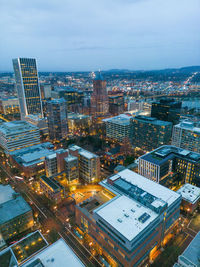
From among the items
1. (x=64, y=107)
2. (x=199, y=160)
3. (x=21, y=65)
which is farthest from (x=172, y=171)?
(x=21, y=65)

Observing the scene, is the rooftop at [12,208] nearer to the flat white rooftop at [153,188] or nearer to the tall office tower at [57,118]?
the flat white rooftop at [153,188]

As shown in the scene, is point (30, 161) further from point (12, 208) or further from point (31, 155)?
point (12, 208)

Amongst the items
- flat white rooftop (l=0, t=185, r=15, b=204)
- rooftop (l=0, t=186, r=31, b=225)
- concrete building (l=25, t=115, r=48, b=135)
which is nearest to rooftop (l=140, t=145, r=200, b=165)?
rooftop (l=0, t=186, r=31, b=225)

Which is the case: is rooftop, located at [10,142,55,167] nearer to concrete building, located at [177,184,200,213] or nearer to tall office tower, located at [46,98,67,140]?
tall office tower, located at [46,98,67,140]

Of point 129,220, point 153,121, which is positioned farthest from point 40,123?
point 129,220

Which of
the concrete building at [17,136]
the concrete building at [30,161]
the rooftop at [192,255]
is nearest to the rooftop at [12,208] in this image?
the concrete building at [30,161]

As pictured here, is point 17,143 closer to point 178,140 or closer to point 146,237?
point 146,237

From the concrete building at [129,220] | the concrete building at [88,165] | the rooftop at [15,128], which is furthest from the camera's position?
the rooftop at [15,128]
